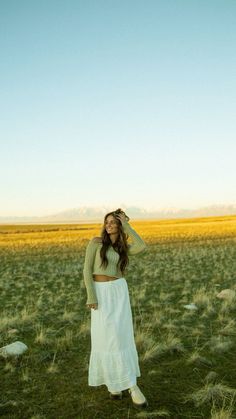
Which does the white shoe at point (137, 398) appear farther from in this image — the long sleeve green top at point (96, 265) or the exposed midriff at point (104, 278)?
the exposed midriff at point (104, 278)

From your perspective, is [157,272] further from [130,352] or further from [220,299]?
[130,352]

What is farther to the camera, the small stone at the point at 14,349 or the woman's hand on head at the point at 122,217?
the small stone at the point at 14,349

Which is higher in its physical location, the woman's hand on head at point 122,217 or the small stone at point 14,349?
the woman's hand on head at point 122,217

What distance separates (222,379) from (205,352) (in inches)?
51.0

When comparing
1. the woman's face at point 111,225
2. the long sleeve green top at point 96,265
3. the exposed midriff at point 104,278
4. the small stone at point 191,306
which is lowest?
the small stone at point 191,306

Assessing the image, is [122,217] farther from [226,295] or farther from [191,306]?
[226,295]

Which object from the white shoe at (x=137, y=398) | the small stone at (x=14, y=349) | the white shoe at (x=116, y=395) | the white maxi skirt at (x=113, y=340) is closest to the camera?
the white maxi skirt at (x=113, y=340)

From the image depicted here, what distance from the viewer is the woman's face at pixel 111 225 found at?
523 cm

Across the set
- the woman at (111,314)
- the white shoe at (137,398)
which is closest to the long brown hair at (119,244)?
the woman at (111,314)

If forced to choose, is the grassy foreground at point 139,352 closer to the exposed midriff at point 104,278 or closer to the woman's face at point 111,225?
the exposed midriff at point 104,278

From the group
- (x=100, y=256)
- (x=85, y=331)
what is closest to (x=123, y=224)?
(x=100, y=256)

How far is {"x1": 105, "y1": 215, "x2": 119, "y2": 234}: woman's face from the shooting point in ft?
17.2

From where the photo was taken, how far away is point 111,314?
497 centimetres

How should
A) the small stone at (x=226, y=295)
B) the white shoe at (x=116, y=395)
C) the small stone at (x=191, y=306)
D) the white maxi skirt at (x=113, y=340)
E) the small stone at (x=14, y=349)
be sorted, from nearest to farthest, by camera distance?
the white maxi skirt at (x=113, y=340) → the white shoe at (x=116, y=395) → the small stone at (x=14, y=349) → the small stone at (x=191, y=306) → the small stone at (x=226, y=295)
